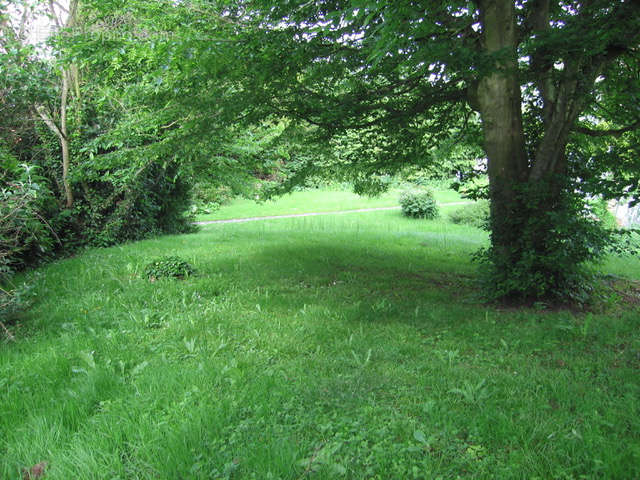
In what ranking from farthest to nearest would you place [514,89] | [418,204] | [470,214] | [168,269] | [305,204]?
[305,204] → [418,204] → [470,214] → [168,269] → [514,89]

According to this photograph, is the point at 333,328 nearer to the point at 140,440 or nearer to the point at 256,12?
the point at 140,440

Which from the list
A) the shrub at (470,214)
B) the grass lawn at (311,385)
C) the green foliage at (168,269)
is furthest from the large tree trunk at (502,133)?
the shrub at (470,214)

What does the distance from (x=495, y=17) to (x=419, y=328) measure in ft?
12.6

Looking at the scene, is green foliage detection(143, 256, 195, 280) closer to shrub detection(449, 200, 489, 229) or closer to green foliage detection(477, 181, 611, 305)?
green foliage detection(477, 181, 611, 305)

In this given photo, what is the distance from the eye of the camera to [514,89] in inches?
206

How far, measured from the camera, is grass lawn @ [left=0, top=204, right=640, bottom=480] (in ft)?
7.54

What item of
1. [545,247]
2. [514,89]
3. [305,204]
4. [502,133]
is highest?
[514,89]

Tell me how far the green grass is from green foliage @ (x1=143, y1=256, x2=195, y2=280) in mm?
11137

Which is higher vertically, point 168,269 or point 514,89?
point 514,89

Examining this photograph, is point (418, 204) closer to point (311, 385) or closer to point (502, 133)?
point (502, 133)

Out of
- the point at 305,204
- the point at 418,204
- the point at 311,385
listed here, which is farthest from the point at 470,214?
the point at 311,385

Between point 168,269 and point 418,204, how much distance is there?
1338cm

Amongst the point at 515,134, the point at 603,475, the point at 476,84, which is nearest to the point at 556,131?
the point at 515,134

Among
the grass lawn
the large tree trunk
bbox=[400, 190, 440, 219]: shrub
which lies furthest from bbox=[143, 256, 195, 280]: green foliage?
bbox=[400, 190, 440, 219]: shrub
